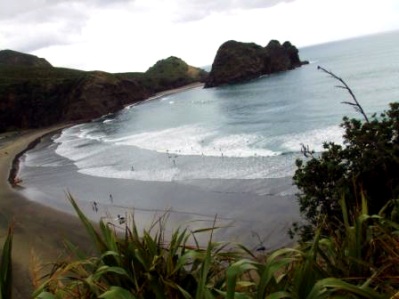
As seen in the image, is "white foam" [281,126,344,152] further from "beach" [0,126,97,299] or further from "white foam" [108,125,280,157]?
"beach" [0,126,97,299]

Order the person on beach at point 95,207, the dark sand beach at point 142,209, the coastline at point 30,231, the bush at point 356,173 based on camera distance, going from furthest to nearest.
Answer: the person on beach at point 95,207, the dark sand beach at point 142,209, the coastline at point 30,231, the bush at point 356,173

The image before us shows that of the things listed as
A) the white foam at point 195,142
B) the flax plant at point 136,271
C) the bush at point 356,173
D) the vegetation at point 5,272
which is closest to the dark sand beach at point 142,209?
the bush at point 356,173

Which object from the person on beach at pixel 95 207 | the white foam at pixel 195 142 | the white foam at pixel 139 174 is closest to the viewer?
the person on beach at pixel 95 207

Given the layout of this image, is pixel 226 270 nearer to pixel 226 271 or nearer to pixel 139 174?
pixel 226 271

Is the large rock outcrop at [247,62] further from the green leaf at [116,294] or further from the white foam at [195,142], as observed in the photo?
the green leaf at [116,294]

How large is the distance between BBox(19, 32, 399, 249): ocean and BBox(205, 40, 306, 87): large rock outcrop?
1923 inches

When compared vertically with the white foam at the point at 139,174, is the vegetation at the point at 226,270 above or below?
above

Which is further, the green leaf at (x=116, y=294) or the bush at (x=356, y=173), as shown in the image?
the bush at (x=356, y=173)

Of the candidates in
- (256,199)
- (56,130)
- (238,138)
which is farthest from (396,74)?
(56,130)

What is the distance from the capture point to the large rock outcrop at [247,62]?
4505 inches

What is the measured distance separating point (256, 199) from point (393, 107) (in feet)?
37.5

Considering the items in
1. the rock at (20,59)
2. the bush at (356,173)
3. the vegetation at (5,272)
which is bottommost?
the bush at (356,173)

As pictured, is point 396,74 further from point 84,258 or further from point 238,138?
point 84,258

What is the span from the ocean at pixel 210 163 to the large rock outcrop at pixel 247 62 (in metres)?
48.8
